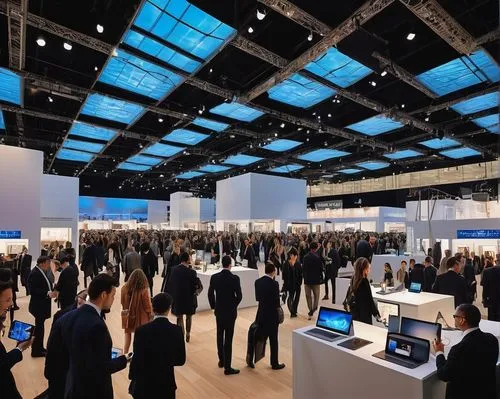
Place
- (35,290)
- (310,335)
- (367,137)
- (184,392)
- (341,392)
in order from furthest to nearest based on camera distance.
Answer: (367,137) → (35,290) → (184,392) → (310,335) → (341,392)

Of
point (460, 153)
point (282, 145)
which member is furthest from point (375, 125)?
point (460, 153)

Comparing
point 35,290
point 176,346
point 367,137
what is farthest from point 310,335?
point 367,137

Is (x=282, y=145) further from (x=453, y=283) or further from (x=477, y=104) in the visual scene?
(x=453, y=283)

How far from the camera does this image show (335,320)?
3258 millimetres

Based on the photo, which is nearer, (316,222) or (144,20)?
(144,20)

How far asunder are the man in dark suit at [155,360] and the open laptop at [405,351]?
1550 millimetres

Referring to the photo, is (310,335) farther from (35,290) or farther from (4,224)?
(4,224)

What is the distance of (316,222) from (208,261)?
16.5 metres

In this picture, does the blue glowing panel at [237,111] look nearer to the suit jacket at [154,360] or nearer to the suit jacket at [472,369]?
the suit jacket at [154,360]

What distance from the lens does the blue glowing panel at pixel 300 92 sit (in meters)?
9.41

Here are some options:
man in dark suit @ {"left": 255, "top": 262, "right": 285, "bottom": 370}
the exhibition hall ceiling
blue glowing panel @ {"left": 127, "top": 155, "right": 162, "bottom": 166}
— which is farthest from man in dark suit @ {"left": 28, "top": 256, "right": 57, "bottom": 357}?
blue glowing panel @ {"left": 127, "top": 155, "right": 162, "bottom": 166}

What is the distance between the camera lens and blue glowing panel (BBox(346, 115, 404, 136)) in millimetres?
12640

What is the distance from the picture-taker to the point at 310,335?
3215mm

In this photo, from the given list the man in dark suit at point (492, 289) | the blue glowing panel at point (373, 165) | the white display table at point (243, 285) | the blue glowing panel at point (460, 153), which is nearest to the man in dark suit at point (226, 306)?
the white display table at point (243, 285)
